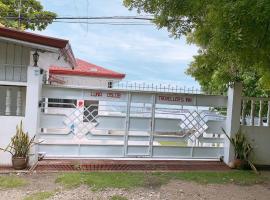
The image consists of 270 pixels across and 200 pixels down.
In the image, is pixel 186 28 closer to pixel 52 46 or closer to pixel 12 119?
pixel 52 46

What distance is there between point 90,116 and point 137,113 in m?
1.18

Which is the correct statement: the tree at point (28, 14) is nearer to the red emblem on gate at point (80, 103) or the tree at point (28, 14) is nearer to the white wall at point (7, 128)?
the red emblem on gate at point (80, 103)

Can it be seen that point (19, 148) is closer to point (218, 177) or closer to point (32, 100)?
point (32, 100)

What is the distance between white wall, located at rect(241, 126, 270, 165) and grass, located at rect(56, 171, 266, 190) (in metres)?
0.99

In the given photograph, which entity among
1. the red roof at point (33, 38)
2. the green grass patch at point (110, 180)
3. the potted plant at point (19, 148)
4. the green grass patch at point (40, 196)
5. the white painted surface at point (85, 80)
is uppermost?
the red roof at point (33, 38)


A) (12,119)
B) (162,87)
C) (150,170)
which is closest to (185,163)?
(150,170)

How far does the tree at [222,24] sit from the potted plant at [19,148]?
11.7ft

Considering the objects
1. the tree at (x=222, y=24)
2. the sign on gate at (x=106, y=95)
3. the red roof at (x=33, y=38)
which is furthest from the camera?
the sign on gate at (x=106, y=95)

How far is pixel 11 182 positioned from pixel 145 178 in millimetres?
2569

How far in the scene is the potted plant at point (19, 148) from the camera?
271 inches

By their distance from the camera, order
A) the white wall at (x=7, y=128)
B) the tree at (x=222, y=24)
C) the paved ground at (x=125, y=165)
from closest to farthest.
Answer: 1. the tree at (x=222, y=24)
2. the white wall at (x=7, y=128)
3. the paved ground at (x=125, y=165)

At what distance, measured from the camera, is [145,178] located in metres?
6.64

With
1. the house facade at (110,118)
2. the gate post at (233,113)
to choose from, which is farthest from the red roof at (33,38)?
the gate post at (233,113)

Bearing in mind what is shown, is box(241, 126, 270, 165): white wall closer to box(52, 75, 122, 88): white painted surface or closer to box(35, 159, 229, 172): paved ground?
box(35, 159, 229, 172): paved ground
